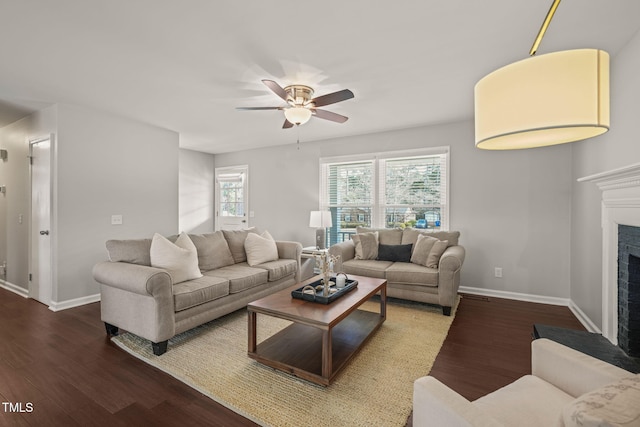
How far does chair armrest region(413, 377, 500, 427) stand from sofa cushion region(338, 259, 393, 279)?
2596 millimetres

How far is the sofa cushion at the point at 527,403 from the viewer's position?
116cm

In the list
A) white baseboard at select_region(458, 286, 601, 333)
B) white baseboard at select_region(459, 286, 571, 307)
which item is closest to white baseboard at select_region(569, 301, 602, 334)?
white baseboard at select_region(458, 286, 601, 333)

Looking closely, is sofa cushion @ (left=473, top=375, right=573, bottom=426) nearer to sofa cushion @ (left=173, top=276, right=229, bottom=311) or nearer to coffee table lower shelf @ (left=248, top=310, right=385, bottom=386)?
coffee table lower shelf @ (left=248, top=310, right=385, bottom=386)

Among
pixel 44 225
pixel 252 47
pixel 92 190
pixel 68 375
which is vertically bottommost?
pixel 68 375

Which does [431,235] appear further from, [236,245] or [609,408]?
[609,408]

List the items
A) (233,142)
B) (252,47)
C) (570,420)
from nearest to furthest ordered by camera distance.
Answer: (570,420) → (252,47) → (233,142)

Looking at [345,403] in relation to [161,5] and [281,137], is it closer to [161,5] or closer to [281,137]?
[161,5]

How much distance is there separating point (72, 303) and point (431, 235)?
479cm

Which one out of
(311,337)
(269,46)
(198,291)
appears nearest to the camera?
(269,46)

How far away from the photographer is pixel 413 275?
356cm

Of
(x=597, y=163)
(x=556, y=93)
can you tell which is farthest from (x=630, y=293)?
(x=556, y=93)

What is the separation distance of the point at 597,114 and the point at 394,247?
338 cm

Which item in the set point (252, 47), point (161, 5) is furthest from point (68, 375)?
point (252, 47)

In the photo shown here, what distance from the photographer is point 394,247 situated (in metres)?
4.18
